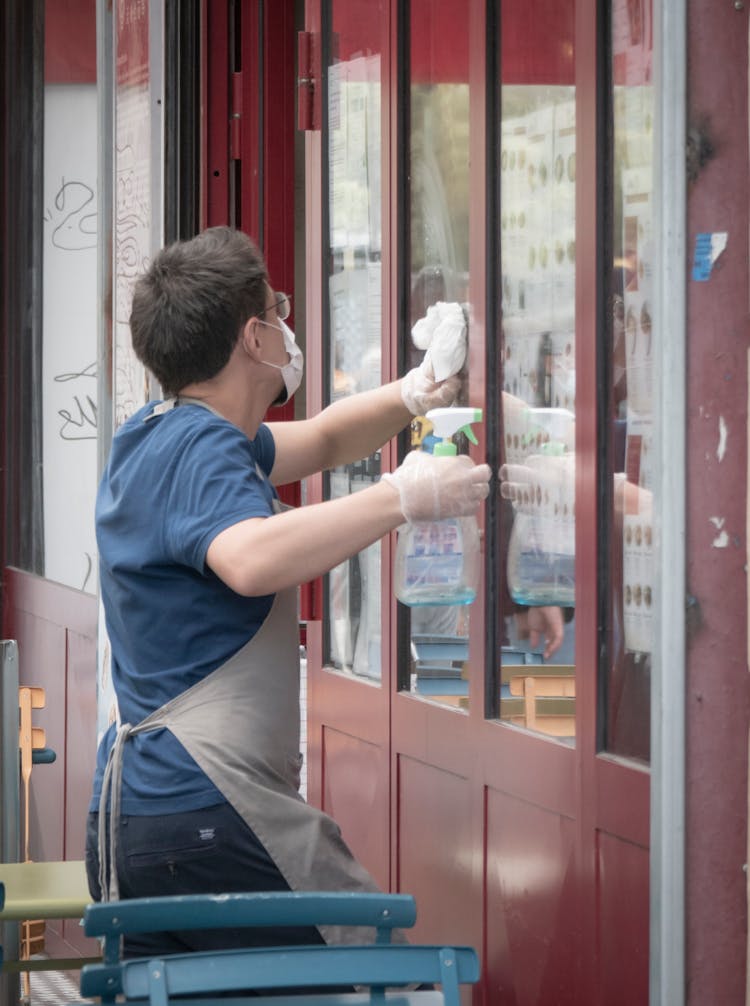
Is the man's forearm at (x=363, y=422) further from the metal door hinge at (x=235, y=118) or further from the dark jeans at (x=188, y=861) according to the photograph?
the metal door hinge at (x=235, y=118)

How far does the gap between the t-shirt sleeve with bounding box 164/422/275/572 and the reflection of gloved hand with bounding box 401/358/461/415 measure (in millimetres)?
510

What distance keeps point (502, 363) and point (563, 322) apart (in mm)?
218

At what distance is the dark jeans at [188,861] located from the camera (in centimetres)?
230

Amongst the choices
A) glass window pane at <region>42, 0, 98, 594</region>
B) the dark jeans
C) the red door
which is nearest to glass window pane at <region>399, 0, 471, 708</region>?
the red door

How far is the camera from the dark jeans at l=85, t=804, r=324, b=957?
2301mm

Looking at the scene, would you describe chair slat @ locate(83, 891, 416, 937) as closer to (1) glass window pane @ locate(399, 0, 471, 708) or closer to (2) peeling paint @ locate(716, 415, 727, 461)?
(2) peeling paint @ locate(716, 415, 727, 461)

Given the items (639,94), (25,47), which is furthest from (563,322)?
(25,47)

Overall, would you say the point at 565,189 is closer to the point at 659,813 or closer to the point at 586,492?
the point at 586,492

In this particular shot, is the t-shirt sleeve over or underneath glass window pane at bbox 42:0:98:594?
underneath

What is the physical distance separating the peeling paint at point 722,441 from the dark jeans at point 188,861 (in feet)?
2.80

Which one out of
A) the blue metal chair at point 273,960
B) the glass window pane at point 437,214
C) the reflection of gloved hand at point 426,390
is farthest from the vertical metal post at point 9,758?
the blue metal chair at point 273,960

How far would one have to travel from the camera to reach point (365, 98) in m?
3.41

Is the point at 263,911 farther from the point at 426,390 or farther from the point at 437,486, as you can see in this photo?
the point at 426,390

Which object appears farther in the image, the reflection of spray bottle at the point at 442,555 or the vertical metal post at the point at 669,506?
the reflection of spray bottle at the point at 442,555
